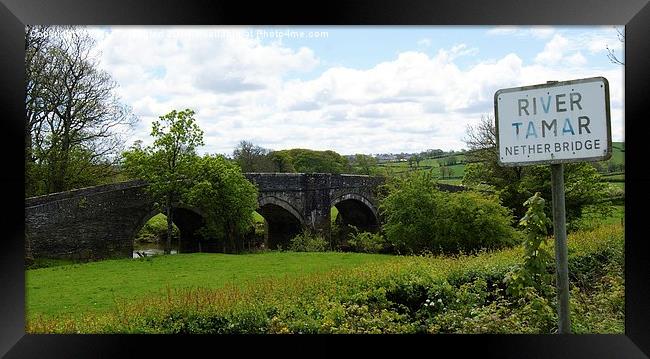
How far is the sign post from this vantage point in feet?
12.8

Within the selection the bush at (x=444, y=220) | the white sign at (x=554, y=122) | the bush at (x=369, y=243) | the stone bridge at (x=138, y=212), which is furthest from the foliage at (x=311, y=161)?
the white sign at (x=554, y=122)

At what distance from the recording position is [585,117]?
3939mm

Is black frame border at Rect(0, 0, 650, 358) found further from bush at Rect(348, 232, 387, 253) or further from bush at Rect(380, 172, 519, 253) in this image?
bush at Rect(348, 232, 387, 253)

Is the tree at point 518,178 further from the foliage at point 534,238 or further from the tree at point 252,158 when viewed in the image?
the foliage at point 534,238

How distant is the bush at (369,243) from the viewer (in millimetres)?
16438

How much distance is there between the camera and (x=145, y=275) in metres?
9.88

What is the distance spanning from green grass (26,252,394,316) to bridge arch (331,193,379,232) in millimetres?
7340

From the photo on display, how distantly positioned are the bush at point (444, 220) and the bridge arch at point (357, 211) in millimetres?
5586

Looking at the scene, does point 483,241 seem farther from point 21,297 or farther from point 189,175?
point 21,297

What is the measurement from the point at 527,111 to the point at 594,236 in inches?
264

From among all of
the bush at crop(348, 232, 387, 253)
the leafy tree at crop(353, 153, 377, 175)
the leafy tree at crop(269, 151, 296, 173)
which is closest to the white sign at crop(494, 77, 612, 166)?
the bush at crop(348, 232, 387, 253)
